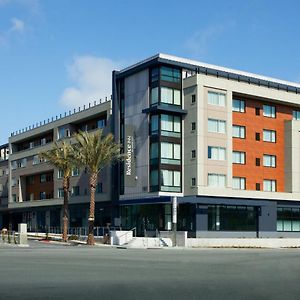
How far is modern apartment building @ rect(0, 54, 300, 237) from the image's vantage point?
205 ft

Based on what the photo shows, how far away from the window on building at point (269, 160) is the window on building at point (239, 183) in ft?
13.8

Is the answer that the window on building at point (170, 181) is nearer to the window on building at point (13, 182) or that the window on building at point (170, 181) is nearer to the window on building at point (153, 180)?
the window on building at point (153, 180)

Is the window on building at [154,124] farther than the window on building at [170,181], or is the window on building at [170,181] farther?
the window on building at [154,124]

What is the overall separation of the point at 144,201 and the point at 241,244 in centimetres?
1126

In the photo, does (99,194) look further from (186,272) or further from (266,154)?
(186,272)

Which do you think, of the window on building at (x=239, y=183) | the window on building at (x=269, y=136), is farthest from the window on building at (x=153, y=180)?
the window on building at (x=269, y=136)

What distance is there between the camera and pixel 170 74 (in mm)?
63906

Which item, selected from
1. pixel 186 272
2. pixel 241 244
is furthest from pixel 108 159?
pixel 186 272

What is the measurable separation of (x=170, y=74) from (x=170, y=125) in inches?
220

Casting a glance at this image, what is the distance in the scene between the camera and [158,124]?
6294 centimetres

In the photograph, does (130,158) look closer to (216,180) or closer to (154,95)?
(154,95)

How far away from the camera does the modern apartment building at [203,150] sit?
62.3m

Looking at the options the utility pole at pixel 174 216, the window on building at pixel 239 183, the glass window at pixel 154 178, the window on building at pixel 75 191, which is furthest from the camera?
the window on building at pixel 75 191

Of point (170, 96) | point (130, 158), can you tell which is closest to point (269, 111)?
point (170, 96)
